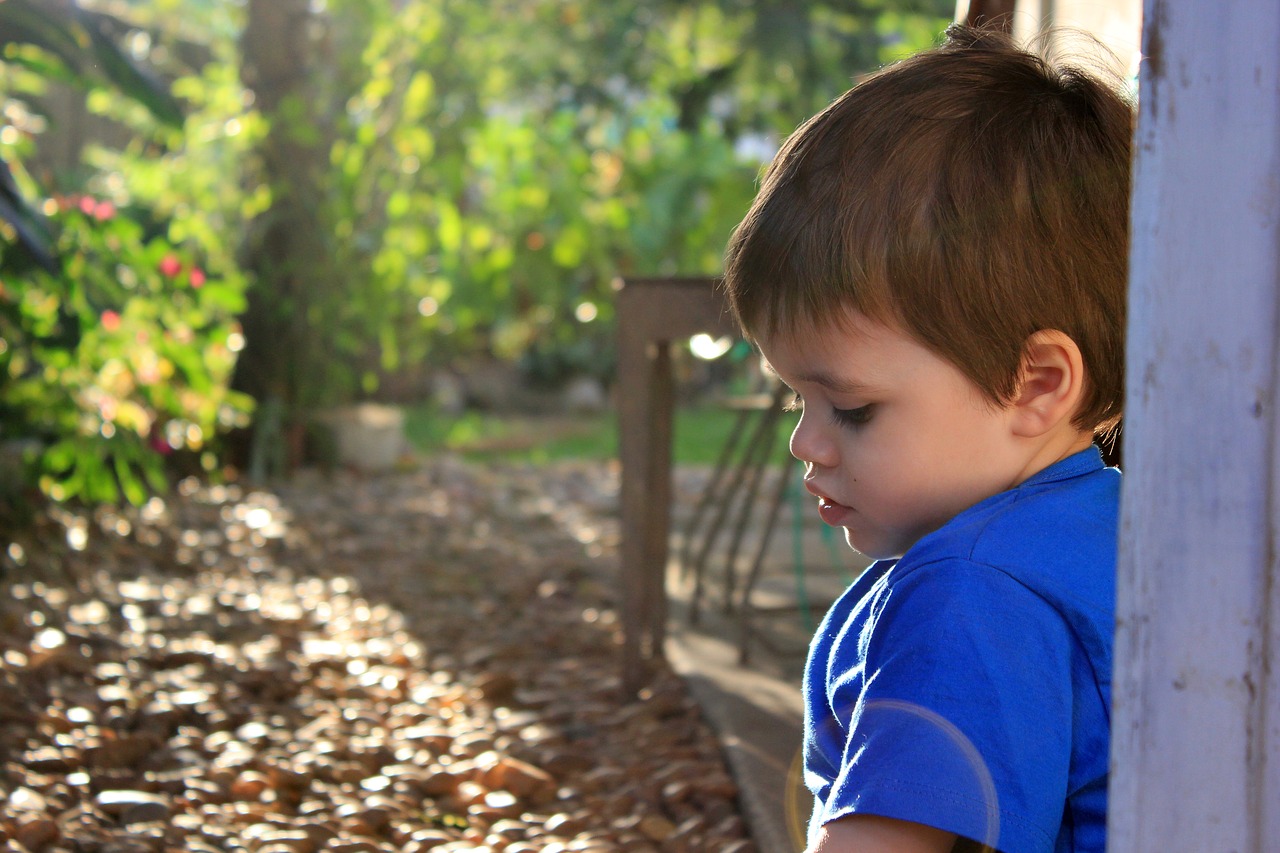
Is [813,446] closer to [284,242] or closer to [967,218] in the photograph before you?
[967,218]

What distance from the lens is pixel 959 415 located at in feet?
3.18

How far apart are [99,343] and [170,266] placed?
18.3 inches

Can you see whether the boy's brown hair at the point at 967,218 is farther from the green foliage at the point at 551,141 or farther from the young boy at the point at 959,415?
the green foliage at the point at 551,141

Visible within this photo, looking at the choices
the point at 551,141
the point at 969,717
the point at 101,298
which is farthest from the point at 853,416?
the point at 551,141

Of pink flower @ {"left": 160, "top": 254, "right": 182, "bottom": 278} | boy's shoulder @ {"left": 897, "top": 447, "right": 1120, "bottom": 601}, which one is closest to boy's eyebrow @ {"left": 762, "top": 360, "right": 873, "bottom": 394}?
boy's shoulder @ {"left": 897, "top": 447, "right": 1120, "bottom": 601}

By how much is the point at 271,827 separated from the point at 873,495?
1132 millimetres

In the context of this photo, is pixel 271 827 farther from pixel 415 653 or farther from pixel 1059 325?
pixel 1059 325

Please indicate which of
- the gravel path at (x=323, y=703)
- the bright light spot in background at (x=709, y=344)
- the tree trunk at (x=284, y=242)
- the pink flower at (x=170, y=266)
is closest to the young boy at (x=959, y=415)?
the gravel path at (x=323, y=703)

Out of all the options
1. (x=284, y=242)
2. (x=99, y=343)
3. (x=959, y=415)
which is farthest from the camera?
(x=284, y=242)

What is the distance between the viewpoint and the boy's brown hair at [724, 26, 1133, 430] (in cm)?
93

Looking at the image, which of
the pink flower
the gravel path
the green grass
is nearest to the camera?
the gravel path

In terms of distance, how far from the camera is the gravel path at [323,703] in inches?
68.0

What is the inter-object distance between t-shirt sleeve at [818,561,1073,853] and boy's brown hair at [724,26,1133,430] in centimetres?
19

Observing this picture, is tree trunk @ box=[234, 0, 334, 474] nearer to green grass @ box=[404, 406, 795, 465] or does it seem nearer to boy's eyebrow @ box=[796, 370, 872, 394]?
green grass @ box=[404, 406, 795, 465]
